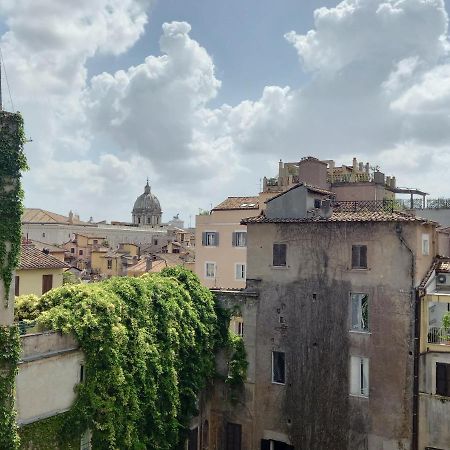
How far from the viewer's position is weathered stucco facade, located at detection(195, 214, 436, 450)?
81.9ft

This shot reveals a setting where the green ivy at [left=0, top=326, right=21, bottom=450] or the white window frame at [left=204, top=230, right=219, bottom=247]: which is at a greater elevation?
the white window frame at [left=204, top=230, right=219, bottom=247]

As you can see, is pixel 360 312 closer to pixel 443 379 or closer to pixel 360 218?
pixel 360 218

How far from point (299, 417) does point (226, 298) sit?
284 inches

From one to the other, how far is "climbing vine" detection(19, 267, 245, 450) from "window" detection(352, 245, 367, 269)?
763 centimetres

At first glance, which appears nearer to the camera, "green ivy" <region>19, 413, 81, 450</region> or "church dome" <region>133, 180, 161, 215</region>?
"green ivy" <region>19, 413, 81, 450</region>

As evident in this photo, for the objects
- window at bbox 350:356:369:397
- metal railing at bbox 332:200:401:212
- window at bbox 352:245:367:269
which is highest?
metal railing at bbox 332:200:401:212

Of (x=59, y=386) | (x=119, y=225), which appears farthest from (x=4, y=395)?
(x=119, y=225)

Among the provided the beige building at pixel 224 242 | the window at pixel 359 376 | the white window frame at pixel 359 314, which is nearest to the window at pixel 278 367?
the window at pixel 359 376

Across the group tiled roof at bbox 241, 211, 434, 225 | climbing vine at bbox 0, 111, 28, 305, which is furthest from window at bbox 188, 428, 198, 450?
climbing vine at bbox 0, 111, 28, 305

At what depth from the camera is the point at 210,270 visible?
149 feet

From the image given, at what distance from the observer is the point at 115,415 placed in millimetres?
20266

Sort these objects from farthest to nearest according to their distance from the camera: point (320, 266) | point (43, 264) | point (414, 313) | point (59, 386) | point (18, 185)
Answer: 1. point (43, 264)
2. point (320, 266)
3. point (414, 313)
4. point (59, 386)
5. point (18, 185)

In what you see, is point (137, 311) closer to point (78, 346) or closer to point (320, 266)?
point (78, 346)

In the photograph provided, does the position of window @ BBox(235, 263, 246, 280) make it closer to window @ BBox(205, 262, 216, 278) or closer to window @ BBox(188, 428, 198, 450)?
window @ BBox(205, 262, 216, 278)
